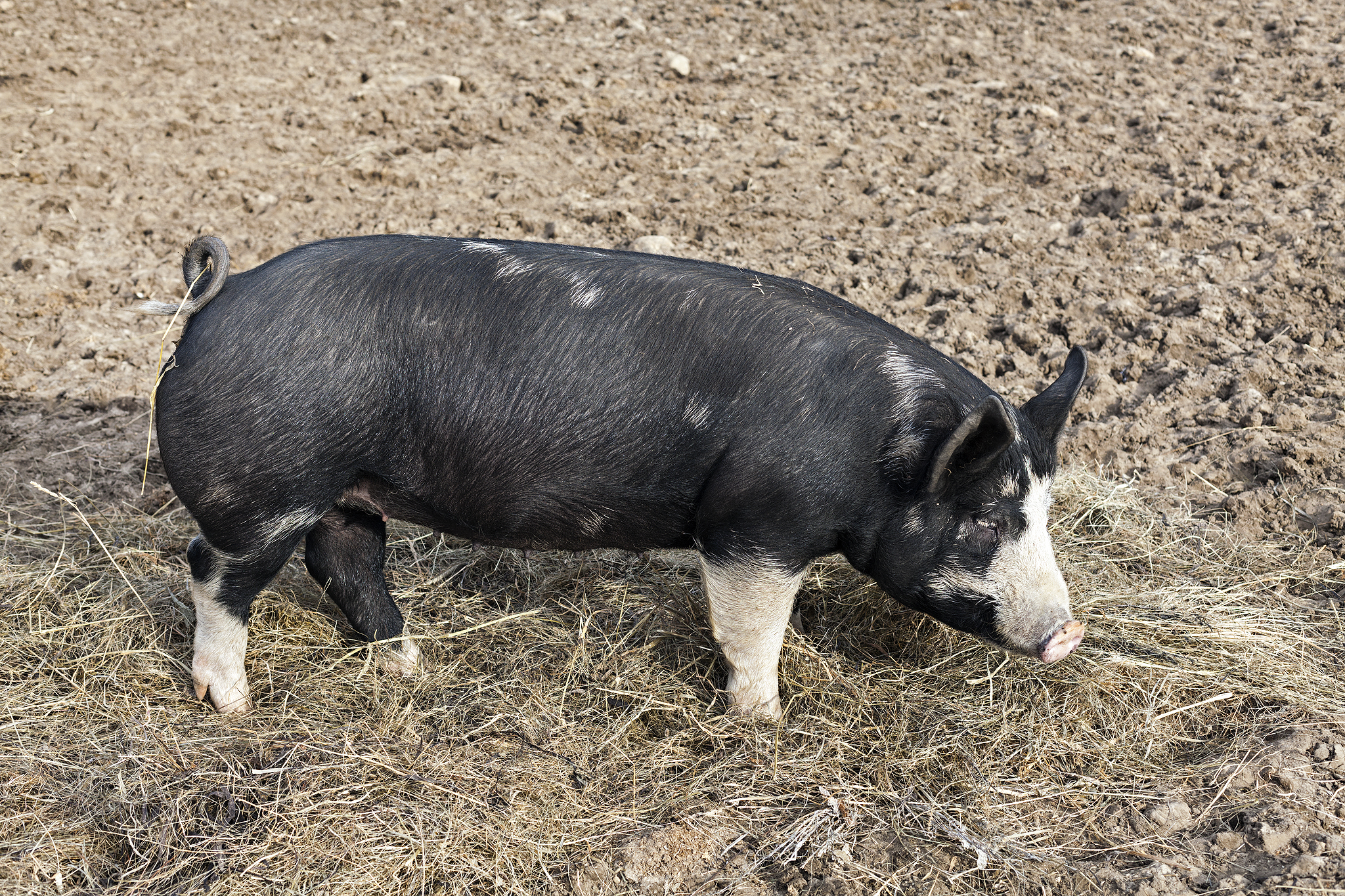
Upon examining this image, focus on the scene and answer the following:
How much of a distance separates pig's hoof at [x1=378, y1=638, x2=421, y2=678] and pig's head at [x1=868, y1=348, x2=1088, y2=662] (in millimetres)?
1628

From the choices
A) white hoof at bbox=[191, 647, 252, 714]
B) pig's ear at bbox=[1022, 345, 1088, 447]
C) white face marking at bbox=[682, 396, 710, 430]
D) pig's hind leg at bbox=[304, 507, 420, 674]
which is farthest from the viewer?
pig's hind leg at bbox=[304, 507, 420, 674]

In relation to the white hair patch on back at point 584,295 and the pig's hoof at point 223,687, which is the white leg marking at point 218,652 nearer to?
the pig's hoof at point 223,687

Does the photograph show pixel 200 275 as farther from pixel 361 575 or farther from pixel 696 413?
pixel 696 413

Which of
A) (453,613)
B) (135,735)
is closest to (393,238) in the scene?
(453,613)

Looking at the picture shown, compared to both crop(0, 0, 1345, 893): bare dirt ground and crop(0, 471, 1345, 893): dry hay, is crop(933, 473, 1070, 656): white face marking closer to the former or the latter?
crop(0, 471, 1345, 893): dry hay

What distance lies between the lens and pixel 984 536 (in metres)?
3.21

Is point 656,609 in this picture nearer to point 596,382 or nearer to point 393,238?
point 596,382

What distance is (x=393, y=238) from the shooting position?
132 inches

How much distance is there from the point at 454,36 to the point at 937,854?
26.7 feet

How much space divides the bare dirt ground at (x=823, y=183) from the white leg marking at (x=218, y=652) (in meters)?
1.40

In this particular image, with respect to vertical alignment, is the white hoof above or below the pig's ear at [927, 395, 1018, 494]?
below

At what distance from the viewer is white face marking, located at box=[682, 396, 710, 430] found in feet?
10.4

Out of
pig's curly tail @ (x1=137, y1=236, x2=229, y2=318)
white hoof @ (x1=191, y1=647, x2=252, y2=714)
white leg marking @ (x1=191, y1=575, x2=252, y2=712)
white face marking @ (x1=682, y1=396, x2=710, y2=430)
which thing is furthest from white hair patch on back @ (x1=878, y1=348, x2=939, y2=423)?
white hoof @ (x1=191, y1=647, x2=252, y2=714)

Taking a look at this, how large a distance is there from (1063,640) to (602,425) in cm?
150
